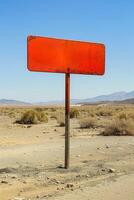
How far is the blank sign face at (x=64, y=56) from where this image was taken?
42.9 ft

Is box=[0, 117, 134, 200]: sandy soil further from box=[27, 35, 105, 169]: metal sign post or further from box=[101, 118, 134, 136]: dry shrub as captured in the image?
box=[101, 118, 134, 136]: dry shrub

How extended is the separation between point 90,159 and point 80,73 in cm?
320

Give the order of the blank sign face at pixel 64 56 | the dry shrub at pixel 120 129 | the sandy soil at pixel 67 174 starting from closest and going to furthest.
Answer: the sandy soil at pixel 67 174 → the blank sign face at pixel 64 56 → the dry shrub at pixel 120 129

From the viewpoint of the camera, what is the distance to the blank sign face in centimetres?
1306

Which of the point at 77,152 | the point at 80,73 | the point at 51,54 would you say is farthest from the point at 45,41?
the point at 77,152

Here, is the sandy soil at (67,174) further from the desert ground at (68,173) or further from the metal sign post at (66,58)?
the metal sign post at (66,58)

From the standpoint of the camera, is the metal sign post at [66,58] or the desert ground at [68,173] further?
the metal sign post at [66,58]

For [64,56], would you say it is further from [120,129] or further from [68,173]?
[120,129]

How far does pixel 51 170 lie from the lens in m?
13.4

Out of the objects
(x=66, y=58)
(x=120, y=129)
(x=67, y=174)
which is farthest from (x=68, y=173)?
(x=120, y=129)

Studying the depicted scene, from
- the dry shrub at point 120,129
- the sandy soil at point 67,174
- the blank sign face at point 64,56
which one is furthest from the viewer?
the dry shrub at point 120,129

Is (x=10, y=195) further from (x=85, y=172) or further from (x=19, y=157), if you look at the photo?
(x=19, y=157)

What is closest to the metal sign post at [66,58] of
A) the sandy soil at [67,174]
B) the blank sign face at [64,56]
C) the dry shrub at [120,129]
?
the blank sign face at [64,56]

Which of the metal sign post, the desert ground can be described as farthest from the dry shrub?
the metal sign post
